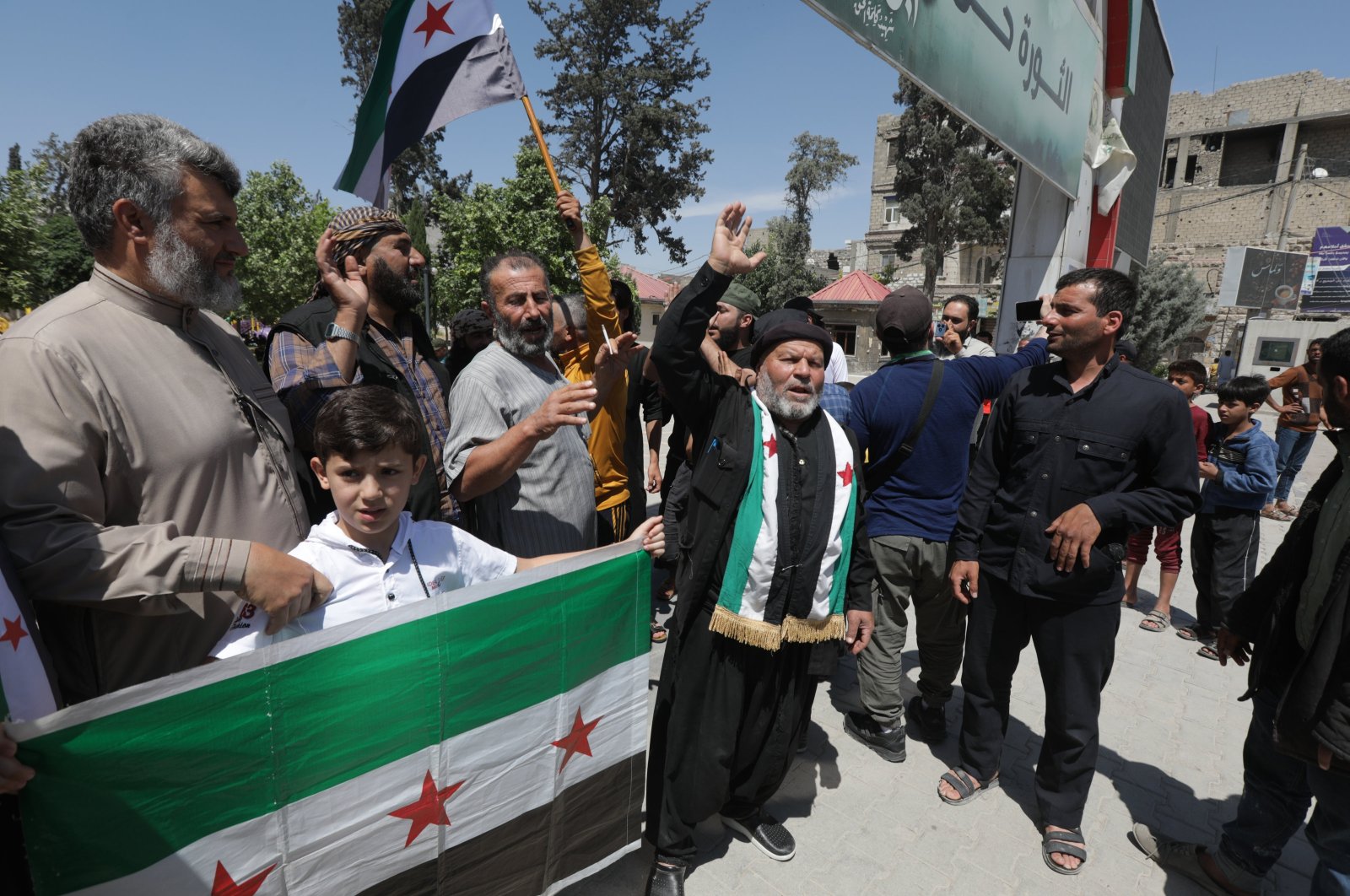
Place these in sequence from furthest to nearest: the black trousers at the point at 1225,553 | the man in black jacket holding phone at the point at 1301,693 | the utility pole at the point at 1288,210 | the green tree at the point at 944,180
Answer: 1. the utility pole at the point at 1288,210
2. the green tree at the point at 944,180
3. the black trousers at the point at 1225,553
4. the man in black jacket holding phone at the point at 1301,693

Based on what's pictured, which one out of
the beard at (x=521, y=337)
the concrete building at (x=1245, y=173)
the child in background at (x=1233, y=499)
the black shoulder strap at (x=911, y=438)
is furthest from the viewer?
the concrete building at (x=1245, y=173)

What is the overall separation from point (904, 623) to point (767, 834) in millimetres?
1221

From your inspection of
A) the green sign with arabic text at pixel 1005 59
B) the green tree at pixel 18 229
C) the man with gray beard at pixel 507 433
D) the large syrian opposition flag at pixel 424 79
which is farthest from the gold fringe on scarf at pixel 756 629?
the green tree at pixel 18 229

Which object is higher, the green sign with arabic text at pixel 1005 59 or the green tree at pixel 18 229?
the green sign with arabic text at pixel 1005 59

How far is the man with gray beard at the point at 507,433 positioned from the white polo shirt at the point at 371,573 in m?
0.29

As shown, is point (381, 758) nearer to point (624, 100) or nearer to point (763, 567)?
point (763, 567)

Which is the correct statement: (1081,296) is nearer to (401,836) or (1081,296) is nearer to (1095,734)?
(1095,734)

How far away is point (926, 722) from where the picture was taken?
3484 mm

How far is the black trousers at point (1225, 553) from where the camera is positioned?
458cm

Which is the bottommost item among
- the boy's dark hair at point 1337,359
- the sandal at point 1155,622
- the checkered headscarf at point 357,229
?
the sandal at point 1155,622

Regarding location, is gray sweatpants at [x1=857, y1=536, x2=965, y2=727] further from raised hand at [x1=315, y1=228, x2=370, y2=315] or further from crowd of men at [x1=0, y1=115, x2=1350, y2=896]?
raised hand at [x1=315, y1=228, x2=370, y2=315]

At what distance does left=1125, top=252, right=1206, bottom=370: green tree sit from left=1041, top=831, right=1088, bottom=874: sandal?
29.3 metres

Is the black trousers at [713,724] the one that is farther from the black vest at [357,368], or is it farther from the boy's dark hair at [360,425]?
the boy's dark hair at [360,425]

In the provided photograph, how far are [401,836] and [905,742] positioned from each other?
2.57 m
